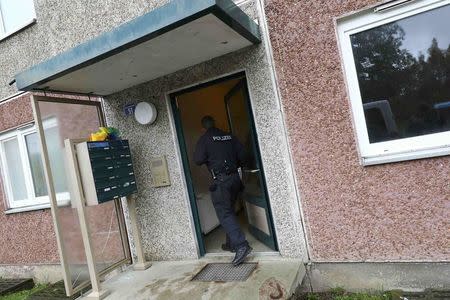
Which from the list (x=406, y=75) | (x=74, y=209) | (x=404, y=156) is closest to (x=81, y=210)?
(x=74, y=209)

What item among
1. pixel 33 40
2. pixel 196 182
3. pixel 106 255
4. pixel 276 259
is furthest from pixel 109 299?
pixel 33 40

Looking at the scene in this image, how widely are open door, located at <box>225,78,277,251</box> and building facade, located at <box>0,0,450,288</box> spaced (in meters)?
0.11

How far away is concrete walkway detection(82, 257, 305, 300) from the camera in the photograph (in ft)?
11.2

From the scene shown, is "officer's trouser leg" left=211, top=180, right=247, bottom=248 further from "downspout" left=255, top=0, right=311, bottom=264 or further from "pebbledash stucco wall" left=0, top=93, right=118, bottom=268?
"pebbledash stucco wall" left=0, top=93, right=118, bottom=268

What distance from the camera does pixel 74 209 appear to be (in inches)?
173

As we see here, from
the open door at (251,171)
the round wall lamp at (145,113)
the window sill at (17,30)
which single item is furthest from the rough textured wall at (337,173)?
the window sill at (17,30)

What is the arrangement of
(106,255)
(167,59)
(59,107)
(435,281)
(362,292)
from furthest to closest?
(106,255)
(59,107)
(167,59)
(362,292)
(435,281)

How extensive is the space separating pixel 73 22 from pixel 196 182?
10.2ft

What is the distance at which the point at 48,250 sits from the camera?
5.87 metres

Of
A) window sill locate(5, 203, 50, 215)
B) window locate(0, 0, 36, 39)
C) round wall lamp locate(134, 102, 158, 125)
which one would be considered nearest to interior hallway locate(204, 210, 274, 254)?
round wall lamp locate(134, 102, 158, 125)

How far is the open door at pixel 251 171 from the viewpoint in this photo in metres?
4.26

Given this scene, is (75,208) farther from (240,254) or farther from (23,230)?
(23,230)

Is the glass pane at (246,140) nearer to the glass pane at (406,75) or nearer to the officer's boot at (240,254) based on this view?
the officer's boot at (240,254)

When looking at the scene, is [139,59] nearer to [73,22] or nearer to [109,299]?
[73,22]
